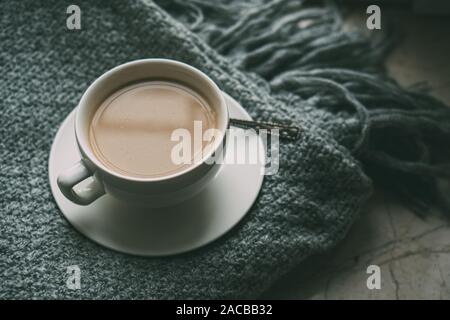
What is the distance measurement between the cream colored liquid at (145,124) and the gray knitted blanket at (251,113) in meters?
0.10

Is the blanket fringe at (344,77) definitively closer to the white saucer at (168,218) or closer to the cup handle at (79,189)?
the white saucer at (168,218)

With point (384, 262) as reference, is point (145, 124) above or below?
above

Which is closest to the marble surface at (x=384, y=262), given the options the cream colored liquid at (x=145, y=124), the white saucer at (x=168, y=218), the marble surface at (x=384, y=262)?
the marble surface at (x=384, y=262)

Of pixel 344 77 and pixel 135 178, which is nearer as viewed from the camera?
pixel 135 178

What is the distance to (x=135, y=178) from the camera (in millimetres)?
633

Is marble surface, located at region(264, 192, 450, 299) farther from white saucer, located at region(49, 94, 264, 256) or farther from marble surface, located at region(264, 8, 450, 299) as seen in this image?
white saucer, located at region(49, 94, 264, 256)

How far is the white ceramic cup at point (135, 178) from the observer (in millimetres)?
639

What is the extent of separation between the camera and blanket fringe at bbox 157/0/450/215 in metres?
0.81

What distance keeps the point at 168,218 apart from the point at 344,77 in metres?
0.33

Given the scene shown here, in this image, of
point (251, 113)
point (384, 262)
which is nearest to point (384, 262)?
point (384, 262)

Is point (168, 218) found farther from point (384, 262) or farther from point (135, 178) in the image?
point (384, 262)

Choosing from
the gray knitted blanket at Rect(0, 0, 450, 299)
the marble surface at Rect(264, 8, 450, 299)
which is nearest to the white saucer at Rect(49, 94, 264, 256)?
the gray knitted blanket at Rect(0, 0, 450, 299)

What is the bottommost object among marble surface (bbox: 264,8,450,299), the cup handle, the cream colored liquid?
marble surface (bbox: 264,8,450,299)
